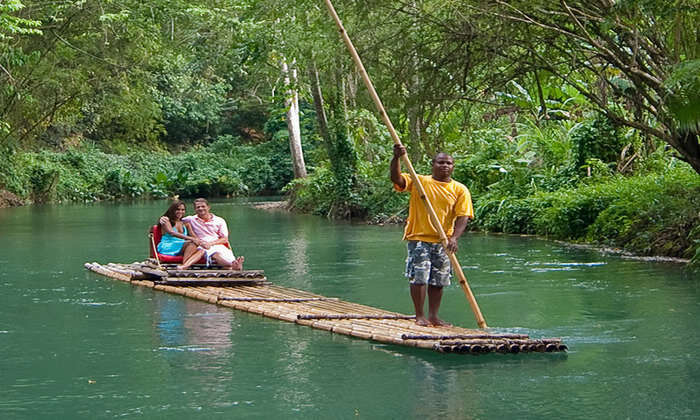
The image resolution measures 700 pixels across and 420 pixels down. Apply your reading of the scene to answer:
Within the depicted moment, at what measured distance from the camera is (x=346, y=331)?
10.2 m

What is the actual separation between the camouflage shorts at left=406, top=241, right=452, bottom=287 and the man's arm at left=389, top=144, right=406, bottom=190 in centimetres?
56

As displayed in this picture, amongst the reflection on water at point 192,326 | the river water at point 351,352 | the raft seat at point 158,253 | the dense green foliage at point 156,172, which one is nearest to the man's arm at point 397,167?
the river water at point 351,352

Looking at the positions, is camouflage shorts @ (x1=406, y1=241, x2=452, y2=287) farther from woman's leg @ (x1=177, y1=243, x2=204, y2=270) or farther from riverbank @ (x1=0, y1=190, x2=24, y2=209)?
riverbank @ (x1=0, y1=190, x2=24, y2=209)

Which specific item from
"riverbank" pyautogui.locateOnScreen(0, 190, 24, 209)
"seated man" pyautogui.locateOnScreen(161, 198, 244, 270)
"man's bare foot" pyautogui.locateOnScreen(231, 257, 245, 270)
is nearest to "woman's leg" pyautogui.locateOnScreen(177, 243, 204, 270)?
"seated man" pyautogui.locateOnScreen(161, 198, 244, 270)

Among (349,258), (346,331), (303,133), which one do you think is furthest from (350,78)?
(346,331)

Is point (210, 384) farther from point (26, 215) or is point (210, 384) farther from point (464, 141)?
point (26, 215)

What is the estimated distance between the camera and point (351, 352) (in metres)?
9.50

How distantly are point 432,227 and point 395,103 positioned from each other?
6.62 meters

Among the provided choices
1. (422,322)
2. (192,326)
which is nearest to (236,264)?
(192,326)

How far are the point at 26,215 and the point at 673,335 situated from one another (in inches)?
1018

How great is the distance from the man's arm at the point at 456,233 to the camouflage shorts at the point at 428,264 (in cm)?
16

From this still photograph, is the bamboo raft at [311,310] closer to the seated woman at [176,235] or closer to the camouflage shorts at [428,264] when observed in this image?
the seated woman at [176,235]

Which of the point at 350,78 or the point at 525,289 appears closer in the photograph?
the point at 525,289

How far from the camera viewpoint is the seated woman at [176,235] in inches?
567
